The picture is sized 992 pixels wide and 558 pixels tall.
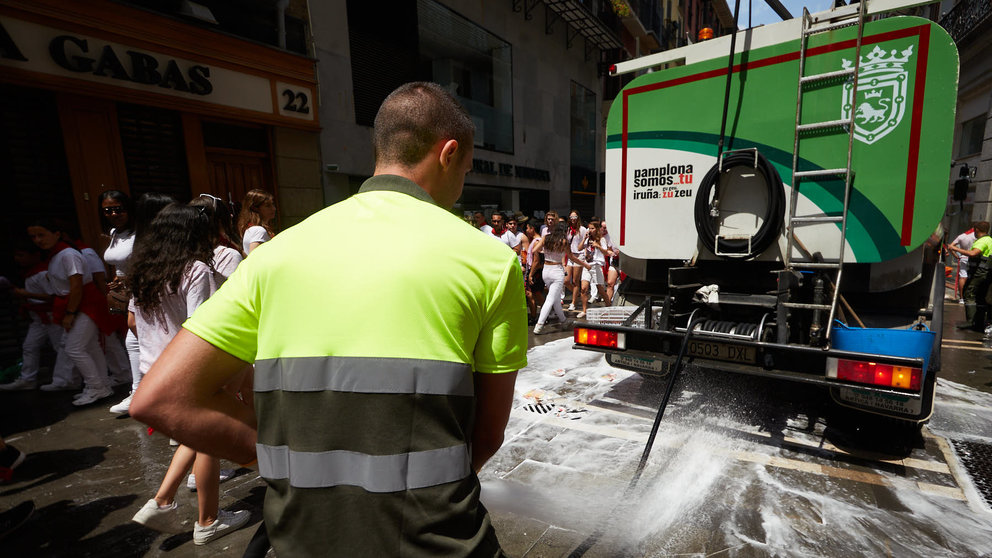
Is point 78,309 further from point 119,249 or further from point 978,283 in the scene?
point 978,283

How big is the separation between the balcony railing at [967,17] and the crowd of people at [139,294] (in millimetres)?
19179

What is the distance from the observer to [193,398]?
1118 millimetres

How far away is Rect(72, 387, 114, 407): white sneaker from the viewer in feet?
15.8

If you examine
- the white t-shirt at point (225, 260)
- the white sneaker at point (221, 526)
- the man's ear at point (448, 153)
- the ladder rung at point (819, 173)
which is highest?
the ladder rung at point (819, 173)

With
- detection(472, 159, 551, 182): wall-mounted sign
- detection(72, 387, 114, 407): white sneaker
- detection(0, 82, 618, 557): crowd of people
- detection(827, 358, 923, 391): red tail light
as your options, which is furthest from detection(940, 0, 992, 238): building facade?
detection(72, 387, 114, 407): white sneaker

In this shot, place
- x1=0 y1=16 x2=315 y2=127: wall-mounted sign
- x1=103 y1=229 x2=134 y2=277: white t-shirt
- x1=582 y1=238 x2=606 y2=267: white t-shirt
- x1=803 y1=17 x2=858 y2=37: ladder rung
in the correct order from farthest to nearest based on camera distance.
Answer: x1=582 y1=238 x2=606 y2=267: white t-shirt, x1=0 y1=16 x2=315 y2=127: wall-mounted sign, x1=103 y1=229 x2=134 y2=277: white t-shirt, x1=803 y1=17 x2=858 y2=37: ladder rung

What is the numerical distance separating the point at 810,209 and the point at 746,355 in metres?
1.31

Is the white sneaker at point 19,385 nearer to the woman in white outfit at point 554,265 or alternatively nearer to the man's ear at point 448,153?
the woman in white outfit at point 554,265

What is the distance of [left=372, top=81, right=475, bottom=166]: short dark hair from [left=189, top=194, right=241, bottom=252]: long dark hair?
238cm

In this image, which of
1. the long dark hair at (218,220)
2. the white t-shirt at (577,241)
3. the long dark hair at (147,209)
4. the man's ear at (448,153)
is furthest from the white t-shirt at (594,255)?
the man's ear at (448,153)

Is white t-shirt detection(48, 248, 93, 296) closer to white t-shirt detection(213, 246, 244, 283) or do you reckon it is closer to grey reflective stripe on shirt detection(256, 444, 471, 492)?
white t-shirt detection(213, 246, 244, 283)

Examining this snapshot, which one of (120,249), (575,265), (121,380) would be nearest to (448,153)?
(120,249)

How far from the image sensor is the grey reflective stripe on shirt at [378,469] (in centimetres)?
103

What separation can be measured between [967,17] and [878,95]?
18060mm
